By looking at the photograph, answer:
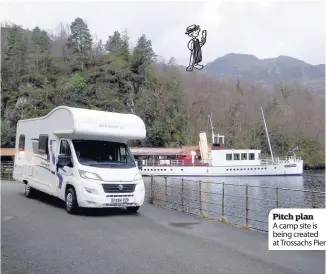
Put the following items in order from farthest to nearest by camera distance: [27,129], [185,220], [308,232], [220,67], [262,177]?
[220,67] < [262,177] < [27,129] < [185,220] < [308,232]

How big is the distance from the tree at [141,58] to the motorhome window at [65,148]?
2169 inches

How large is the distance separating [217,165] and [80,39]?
38990 millimetres

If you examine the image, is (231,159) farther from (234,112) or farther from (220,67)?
(220,67)

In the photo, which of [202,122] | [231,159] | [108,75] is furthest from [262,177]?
[108,75]

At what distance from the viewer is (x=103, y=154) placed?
413 inches

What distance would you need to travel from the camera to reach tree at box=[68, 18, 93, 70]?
71912 millimetres

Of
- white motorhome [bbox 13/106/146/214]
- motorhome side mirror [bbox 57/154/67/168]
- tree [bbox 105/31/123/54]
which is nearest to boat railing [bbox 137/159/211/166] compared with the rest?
tree [bbox 105/31/123/54]

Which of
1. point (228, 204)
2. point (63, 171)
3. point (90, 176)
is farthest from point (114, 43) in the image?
point (90, 176)

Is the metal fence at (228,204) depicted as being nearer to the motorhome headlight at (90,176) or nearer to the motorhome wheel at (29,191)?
the motorhome headlight at (90,176)

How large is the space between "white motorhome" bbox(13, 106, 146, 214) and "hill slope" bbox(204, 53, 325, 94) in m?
61.3

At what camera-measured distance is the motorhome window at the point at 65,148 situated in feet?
34.3

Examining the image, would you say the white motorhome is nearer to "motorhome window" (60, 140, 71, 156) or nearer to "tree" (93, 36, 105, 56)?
"motorhome window" (60, 140, 71, 156)

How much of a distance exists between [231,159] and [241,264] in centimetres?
4840

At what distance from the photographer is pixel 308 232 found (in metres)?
5.23
